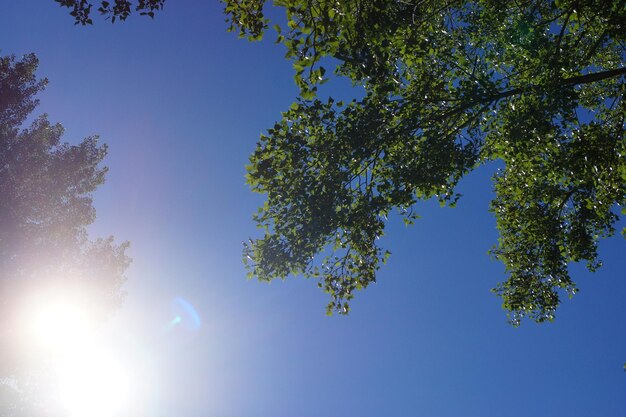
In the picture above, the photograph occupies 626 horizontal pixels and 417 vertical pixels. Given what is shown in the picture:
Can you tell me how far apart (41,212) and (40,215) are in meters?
0.19

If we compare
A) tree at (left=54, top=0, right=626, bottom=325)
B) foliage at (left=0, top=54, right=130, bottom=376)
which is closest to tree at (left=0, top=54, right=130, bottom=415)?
foliage at (left=0, top=54, right=130, bottom=376)

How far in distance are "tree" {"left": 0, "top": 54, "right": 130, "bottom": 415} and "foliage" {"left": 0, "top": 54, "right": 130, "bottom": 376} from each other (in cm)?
4

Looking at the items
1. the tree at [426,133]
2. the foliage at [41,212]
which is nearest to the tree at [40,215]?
the foliage at [41,212]

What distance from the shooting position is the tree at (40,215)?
21812 mm

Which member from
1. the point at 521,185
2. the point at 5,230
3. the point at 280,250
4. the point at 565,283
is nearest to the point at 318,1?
the point at 280,250

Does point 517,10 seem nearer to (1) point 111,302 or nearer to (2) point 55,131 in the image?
(2) point 55,131

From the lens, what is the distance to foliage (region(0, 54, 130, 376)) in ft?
71.5

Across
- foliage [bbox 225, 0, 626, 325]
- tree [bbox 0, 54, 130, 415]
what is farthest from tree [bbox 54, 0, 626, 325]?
tree [bbox 0, 54, 130, 415]

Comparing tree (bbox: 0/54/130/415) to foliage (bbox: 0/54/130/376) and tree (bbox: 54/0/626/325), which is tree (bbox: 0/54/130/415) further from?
tree (bbox: 54/0/626/325)

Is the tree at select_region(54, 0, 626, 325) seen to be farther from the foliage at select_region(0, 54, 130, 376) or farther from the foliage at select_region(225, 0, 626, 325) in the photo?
the foliage at select_region(0, 54, 130, 376)

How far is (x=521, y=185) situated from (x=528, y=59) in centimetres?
371

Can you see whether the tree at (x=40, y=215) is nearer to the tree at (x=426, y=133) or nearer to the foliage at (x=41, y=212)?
the foliage at (x=41, y=212)

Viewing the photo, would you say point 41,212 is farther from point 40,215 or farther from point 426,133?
point 426,133

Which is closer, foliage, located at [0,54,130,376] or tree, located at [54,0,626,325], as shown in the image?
tree, located at [54,0,626,325]
